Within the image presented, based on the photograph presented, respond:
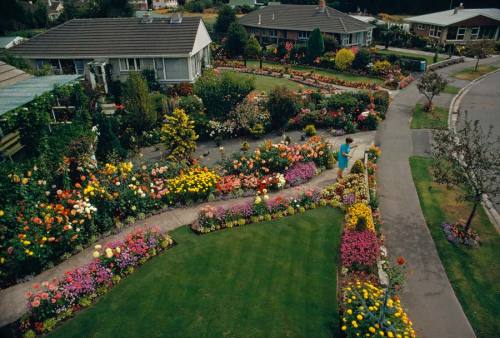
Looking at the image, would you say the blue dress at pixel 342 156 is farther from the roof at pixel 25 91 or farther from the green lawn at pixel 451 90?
the green lawn at pixel 451 90

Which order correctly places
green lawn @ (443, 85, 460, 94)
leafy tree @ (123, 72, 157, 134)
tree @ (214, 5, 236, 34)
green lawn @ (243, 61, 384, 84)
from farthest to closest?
tree @ (214, 5, 236, 34) < green lawn @ (243, 61, 384, 84) < green lawn @ (443, 85, 460, 94) < leafy tree @ (123, 72, 157, 134)

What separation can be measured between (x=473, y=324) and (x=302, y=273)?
5158mm

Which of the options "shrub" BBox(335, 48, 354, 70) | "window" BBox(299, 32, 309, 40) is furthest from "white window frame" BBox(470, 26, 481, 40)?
"shrub" BBox(335, 48, 354, 70)

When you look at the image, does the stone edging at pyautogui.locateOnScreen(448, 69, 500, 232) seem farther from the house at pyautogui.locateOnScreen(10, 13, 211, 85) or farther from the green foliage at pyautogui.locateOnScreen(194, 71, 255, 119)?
the house at pyautogui.locateOnScreen(10, 13, 211, 85)

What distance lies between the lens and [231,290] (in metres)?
12.2

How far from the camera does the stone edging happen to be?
15992 millimetres

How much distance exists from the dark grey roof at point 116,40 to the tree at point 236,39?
10600 mm

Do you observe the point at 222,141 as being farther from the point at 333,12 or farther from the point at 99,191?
the point at 333,12

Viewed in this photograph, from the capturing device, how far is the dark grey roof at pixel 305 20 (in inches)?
1826

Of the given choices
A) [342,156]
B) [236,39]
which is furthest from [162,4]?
[342,156]

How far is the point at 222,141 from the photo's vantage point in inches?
955

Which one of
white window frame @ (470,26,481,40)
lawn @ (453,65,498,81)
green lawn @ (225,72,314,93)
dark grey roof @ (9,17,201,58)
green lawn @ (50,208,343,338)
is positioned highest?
dark grey roof @ (9,17,201,58)

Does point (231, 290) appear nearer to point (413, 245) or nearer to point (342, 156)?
point (413, 245)

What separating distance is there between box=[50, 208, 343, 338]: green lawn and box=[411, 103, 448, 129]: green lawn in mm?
14659
